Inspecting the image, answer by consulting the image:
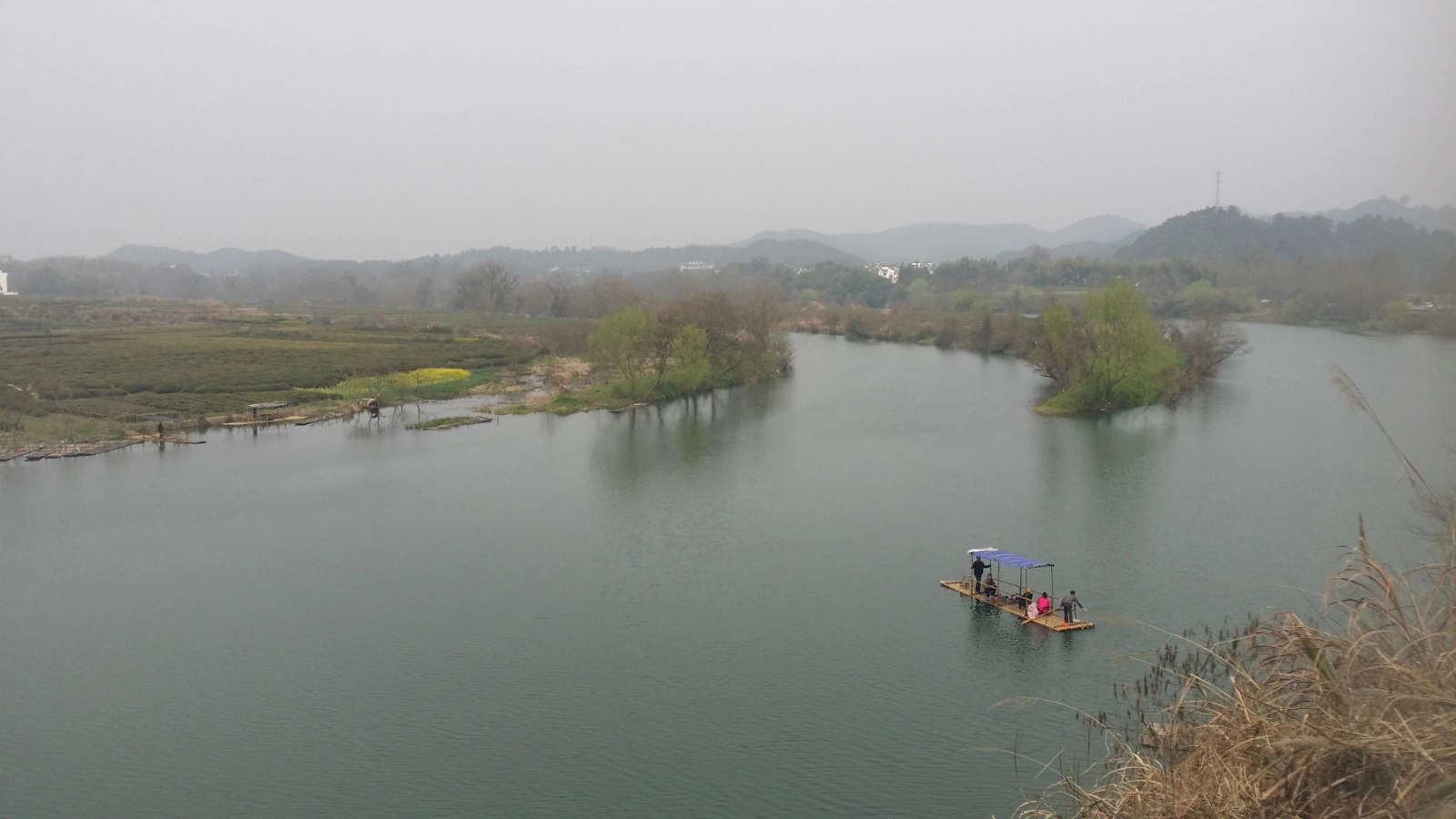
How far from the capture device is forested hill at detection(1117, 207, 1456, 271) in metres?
9.23

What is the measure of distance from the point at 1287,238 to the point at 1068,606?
59.8m

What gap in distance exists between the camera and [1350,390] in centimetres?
413

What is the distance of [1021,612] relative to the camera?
1087cm

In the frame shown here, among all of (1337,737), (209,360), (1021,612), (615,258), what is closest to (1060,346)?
(1021,612)

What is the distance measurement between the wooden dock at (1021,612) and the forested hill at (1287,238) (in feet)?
14.5

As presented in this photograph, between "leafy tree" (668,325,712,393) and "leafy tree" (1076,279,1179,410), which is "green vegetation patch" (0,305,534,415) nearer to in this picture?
"leafy tree" (668,325,712,393)

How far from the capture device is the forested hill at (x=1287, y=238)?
9.23 meters

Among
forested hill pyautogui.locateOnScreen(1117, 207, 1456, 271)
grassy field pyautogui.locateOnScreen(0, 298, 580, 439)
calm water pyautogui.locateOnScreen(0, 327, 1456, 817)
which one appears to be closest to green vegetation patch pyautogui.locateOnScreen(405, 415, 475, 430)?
calm water pyautogui.locateOnScreen(0, 327, 1456, 817)

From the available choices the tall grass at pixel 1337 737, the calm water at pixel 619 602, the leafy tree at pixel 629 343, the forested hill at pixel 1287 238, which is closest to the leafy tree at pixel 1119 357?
the calm water at pixel 619 602

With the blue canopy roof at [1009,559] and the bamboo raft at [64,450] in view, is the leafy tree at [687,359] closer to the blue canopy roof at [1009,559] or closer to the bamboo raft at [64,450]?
the bamboo raft at [64,450]

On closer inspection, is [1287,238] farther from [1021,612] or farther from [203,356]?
[1021,612]

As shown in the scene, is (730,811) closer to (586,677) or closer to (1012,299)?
(586,677)

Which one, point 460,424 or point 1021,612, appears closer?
point 1021,612

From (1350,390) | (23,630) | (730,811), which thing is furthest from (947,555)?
(23,630)
